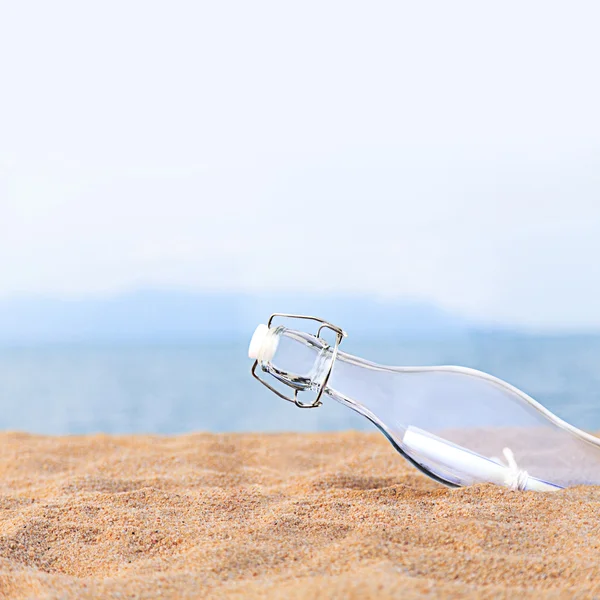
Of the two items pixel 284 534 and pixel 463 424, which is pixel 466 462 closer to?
pixel 463 424

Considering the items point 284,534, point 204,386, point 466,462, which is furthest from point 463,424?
point 204,386

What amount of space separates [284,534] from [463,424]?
0.35 m

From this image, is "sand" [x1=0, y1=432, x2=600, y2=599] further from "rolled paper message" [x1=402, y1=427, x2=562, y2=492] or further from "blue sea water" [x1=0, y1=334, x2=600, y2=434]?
"blue sea water" [x1=0, y1=334, x2=600, y2=434]

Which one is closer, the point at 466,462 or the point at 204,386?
the point at 466,462

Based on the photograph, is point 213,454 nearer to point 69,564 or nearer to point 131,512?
point 131,512

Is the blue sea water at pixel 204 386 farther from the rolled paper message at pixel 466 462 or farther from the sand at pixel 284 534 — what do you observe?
the rolled paper message at pixel 466 462

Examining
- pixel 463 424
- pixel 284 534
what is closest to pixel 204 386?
pixel 463 424

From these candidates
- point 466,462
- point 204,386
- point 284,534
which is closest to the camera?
point 284,534

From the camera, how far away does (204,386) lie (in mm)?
5629

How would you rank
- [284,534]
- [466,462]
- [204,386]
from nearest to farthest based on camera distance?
[284,534] → [466,462] → [204,386]

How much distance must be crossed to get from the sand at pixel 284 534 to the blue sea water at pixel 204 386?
1512 millimetres

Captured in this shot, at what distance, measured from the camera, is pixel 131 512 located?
101 cm

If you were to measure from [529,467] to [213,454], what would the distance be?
0.68 m

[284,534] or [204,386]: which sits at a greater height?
[284,534]
